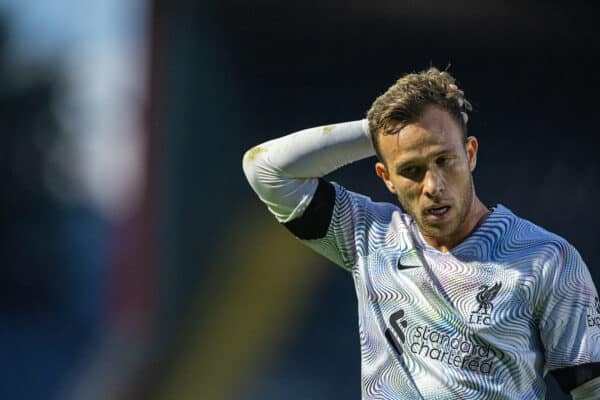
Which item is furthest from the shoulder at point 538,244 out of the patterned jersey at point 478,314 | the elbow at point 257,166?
the elbow at point 257,166

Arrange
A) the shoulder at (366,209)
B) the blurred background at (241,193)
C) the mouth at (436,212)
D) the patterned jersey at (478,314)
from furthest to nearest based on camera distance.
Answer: the blurred background at (241,193)
the shoulder at (366,209)
the mouth at (436,212)
the patterned jersey at (478,314)

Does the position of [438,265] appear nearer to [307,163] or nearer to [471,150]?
[471,150]

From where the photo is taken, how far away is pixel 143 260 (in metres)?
4.05

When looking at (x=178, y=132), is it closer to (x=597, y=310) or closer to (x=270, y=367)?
(x=270, y=367)

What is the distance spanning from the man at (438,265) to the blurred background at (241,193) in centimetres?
179

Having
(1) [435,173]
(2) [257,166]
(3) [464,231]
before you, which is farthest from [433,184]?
→ (2) [257,166]

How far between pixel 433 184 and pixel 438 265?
19 cm

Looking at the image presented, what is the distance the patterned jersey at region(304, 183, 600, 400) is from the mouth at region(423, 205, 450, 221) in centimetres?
9

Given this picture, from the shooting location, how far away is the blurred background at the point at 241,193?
154 inches

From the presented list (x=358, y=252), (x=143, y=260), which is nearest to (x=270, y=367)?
(x=143, y=260)

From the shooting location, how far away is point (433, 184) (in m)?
1.87

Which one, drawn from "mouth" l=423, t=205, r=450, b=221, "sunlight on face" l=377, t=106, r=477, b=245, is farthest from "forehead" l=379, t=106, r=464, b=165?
"mouth" l=423, t=205, r=450, b=221

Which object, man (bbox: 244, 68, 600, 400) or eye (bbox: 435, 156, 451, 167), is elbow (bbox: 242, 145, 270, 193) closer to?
man (bbox: 244, 68, 600, 400)

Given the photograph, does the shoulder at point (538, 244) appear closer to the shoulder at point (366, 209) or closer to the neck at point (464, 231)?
the neck at point (464, 231)
